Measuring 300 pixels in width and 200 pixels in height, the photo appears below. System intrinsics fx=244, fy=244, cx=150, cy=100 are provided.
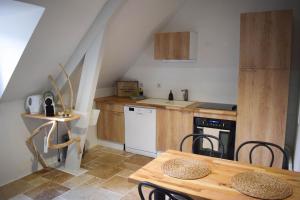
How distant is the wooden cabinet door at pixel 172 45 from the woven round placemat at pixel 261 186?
2.35 m

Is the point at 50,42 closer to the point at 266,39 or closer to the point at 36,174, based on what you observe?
the point at 36,174

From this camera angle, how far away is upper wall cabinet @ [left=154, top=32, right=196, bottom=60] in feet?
12.2

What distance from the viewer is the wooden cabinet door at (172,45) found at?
371 centimetres

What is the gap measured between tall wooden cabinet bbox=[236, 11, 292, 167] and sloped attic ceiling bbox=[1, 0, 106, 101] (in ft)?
6.03

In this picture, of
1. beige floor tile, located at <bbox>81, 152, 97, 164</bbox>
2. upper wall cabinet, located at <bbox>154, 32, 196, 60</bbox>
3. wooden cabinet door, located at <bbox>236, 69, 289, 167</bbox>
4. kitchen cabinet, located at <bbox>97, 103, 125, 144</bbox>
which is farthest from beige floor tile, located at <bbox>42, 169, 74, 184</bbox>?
wooden cabinet door, located at <bbox>236, 69, 289, 167</bbox>

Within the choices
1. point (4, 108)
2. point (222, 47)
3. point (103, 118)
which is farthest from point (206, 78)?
point (4, 108)

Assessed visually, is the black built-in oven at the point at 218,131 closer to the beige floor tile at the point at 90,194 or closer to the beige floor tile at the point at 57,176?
the beige floor tile at the point at 90,194

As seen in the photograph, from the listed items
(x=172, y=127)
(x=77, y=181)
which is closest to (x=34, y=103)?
(x=77, y=181)

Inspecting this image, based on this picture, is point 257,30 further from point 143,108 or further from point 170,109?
point 143,108

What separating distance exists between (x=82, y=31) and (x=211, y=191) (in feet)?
7.70

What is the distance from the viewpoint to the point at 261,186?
5.11 ft

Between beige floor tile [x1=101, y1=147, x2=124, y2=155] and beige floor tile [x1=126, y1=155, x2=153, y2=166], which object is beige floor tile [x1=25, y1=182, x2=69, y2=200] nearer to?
beige floor tile [x1=126, y1=155, x2=153, y2=166]

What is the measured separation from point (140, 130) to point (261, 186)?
101 inches

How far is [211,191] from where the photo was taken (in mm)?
1532
